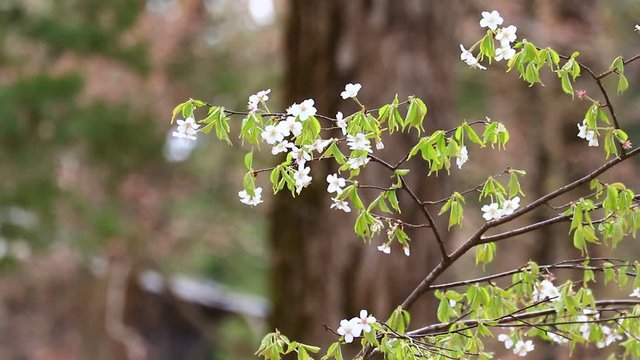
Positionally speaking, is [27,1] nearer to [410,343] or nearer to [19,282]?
[19,282]

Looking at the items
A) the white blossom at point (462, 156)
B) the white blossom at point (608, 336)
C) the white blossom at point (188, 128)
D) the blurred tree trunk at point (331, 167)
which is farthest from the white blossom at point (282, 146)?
the blurred tree trunk at point (331, 167)

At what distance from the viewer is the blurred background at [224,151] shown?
2.95m

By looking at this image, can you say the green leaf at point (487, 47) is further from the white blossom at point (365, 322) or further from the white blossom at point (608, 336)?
the white blossom at point (608, 336)

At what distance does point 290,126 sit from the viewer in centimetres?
115

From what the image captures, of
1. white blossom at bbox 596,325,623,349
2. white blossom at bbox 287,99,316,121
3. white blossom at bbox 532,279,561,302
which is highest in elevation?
white blossom at bbox 287,99,316,121

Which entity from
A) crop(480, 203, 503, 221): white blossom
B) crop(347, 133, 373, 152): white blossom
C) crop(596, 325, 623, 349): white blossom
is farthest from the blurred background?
crop(347, 133, 373, 152): white blossom

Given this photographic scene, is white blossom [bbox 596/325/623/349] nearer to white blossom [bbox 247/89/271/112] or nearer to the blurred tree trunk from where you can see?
white blossom [bbox 247/89/271/112]

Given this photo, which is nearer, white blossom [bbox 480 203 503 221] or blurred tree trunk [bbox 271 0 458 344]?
white blossom [bbox 480 203 503 221]

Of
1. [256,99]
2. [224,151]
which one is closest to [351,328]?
[256,99]

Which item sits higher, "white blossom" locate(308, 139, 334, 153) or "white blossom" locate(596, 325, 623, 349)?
"white blossom" locate(308, 139, 334, 153)

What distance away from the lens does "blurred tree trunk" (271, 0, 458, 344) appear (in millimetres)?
Answer: 2889

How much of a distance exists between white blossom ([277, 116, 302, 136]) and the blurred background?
5.60 ft

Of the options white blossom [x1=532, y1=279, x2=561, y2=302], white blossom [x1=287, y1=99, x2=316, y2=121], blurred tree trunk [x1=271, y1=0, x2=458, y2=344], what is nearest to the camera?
white blossom [x1=287, y1=99, x2=316, y2=121]

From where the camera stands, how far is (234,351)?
10.8m
